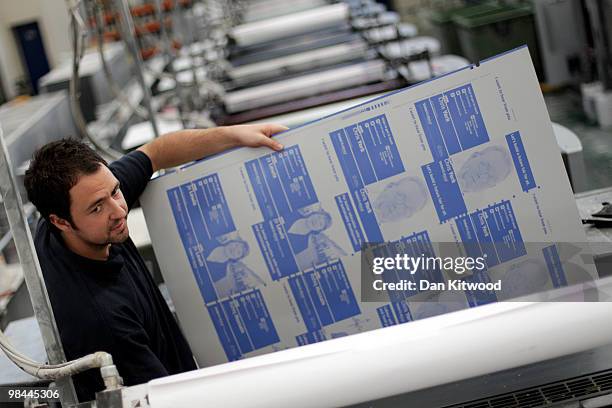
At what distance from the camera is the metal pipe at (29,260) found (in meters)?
1.33

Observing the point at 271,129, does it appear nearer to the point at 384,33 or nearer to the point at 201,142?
the point at 201,142

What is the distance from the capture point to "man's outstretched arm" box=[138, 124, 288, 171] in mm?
1819

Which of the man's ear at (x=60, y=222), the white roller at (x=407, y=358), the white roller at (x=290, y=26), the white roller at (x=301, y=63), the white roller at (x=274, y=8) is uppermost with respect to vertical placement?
the white roller at (x=274, y=8)

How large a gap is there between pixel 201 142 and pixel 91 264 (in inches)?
16.8

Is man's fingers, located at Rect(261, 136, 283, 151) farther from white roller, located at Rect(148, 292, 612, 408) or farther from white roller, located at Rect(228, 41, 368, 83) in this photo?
white roller, located at Rect(228, 41, 368, 83)

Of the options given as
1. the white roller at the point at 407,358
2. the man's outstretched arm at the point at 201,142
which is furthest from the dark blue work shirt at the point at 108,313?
the white roller at the point at 407,358

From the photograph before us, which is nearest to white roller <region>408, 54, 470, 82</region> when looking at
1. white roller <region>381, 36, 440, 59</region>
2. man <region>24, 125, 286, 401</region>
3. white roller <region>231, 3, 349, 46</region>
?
white roller <region>381, 36, 440, 59</region>

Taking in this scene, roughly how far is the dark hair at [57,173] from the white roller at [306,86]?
3338mm

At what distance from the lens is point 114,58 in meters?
8.40

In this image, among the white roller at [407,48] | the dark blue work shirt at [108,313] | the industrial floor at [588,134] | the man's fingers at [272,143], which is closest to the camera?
the dark blue work shirt at [108,313]

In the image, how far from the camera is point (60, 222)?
1.71m

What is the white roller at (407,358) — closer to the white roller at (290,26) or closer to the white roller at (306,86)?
the white roller at (306,86)

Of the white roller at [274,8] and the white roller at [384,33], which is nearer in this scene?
the white roller at [384,33]

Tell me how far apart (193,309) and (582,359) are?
835 mm
